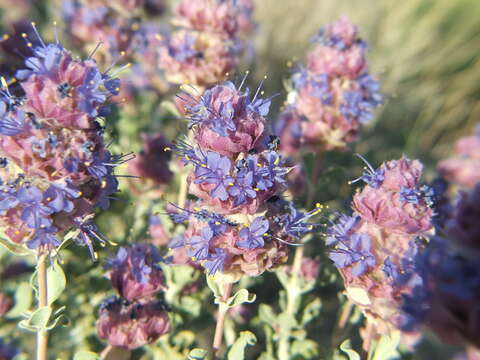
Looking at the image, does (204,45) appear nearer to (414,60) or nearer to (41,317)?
(41,317)

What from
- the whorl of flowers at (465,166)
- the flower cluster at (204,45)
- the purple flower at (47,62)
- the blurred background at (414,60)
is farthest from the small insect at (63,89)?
the blurred background at (414,60)

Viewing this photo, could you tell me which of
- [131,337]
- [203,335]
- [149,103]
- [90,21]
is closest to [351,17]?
[149,103]

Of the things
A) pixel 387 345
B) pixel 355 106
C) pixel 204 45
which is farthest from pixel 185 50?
pixel 387 345

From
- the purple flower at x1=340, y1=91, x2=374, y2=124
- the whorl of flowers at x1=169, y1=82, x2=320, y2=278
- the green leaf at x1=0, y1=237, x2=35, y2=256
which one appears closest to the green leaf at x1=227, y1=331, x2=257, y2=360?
the whorl of flowers at x1=169, y1=82, x2=320, y2=278

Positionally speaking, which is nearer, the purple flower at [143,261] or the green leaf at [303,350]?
the purple flower at [143,261]

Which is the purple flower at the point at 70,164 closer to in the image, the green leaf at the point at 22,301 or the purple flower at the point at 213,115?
the purple flower at the point at 213,115

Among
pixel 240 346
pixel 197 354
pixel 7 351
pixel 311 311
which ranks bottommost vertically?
pixel 7 351

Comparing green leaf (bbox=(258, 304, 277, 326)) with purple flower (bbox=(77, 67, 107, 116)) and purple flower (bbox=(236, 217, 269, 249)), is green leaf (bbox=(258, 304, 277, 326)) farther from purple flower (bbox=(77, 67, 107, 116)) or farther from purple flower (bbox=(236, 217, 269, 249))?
purple flower (bbox=(77, 67, 107, 116))
